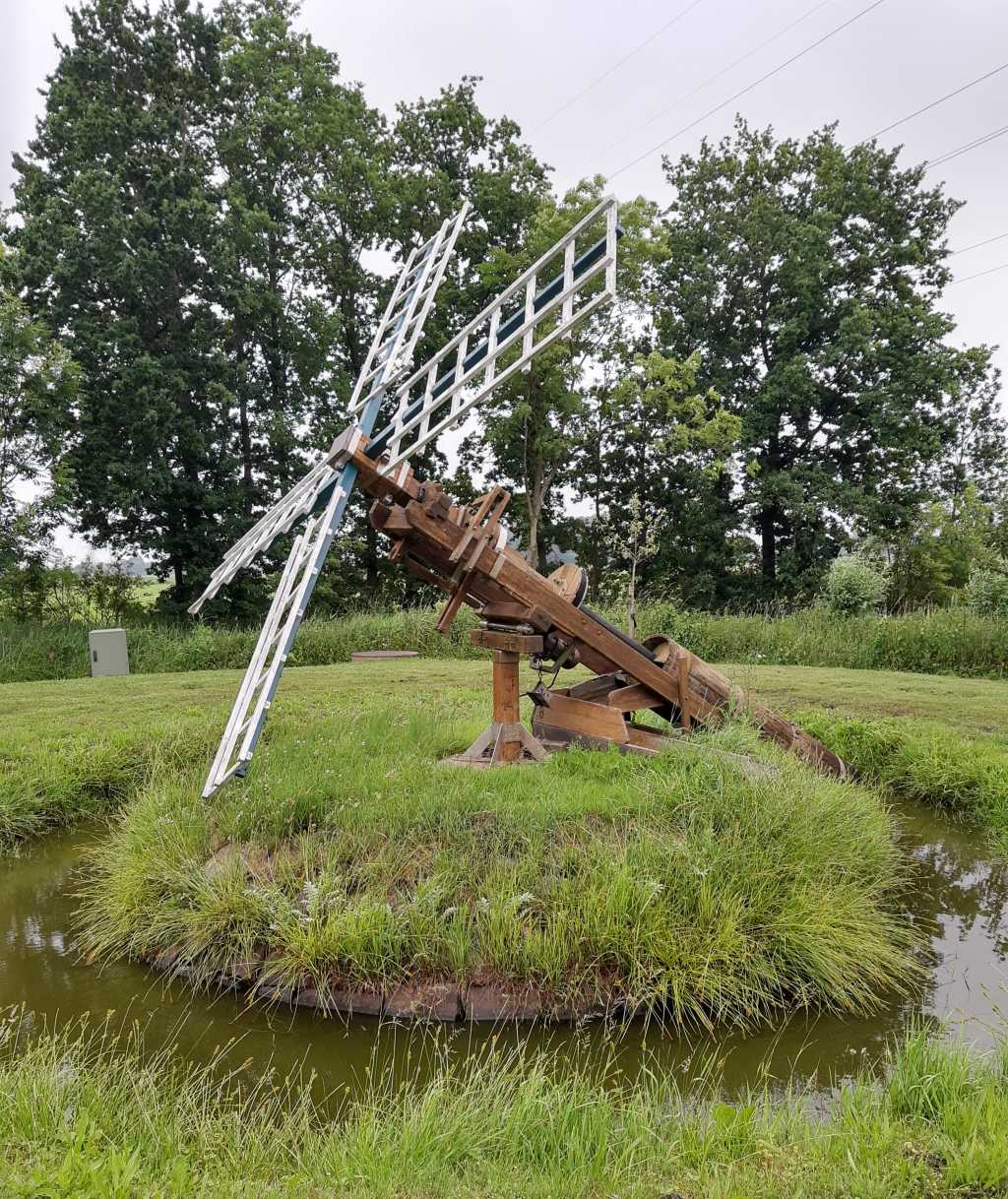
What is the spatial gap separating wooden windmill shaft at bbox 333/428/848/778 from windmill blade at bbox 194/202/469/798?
315mm

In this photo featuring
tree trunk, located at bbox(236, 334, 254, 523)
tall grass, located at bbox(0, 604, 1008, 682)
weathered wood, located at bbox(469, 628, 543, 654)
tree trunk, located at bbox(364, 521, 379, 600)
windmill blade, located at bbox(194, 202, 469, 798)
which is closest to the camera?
windmill blade, located at bbox(194, 202, 469, 798)

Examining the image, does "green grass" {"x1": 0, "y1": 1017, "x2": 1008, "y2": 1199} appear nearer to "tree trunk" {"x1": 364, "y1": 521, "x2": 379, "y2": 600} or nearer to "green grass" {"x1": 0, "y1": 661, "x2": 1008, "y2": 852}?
"green grass" {"x1": 0, "y1": 661, "x2": 1008, "y2": 852}

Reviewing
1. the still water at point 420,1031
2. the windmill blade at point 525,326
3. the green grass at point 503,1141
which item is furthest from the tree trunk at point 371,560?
the green grass at point 503,1141

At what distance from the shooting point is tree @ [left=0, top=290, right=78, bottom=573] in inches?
575

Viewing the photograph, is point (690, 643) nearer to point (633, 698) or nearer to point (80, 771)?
point (633, 698)

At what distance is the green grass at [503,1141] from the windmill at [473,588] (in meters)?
2.08

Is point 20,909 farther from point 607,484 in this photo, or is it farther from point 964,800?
point 607,484

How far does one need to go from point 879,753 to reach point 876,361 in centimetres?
1951

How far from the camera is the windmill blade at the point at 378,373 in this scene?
229 inches

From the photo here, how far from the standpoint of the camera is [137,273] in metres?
18.1

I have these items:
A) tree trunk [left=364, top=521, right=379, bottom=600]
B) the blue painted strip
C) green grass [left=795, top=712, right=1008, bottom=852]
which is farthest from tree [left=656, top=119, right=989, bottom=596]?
the blue painted strip

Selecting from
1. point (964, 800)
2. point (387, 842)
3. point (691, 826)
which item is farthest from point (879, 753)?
point (387, 842)

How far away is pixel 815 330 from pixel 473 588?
22785 millimetres

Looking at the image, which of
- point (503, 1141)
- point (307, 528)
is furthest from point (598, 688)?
point (503, 1141)
